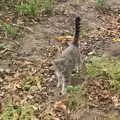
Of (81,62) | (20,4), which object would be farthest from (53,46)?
(20,4)

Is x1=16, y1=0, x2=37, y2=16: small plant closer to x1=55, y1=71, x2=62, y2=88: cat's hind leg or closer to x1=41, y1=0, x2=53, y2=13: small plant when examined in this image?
x1=41, y1=0, x2=53, y2=13: small plant

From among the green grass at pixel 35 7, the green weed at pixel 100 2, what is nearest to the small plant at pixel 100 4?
the green weed at pixel 100 2

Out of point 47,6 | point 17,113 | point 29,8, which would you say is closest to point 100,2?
point 47,6

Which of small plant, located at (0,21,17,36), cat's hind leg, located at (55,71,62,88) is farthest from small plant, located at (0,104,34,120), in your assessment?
small plant, located at (0,21,17,36)

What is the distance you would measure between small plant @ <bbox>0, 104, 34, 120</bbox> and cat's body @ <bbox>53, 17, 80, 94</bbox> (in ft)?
1.84

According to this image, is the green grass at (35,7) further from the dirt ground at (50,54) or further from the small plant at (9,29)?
the small plant at (9,29)

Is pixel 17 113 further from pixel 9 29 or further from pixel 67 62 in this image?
pixel 9 29

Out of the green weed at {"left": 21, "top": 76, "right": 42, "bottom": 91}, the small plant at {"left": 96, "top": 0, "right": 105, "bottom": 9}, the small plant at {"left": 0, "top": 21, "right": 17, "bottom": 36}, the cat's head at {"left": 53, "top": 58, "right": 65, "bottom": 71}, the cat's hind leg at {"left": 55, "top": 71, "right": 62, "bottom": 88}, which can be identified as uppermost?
the small plant at {"left": 96, "top": 0, "right": 105, "bottom": 9}

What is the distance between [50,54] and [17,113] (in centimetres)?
152

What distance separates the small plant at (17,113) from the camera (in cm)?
520

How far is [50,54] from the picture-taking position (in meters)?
6.54

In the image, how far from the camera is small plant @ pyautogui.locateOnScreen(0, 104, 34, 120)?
17.0ft

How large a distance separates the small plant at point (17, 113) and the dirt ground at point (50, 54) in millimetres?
105

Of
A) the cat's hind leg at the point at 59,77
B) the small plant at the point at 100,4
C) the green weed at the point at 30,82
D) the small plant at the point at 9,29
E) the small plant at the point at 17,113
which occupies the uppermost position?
the small plant at the point at 100,4
